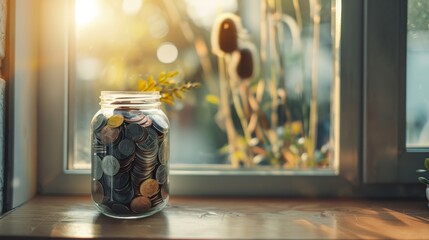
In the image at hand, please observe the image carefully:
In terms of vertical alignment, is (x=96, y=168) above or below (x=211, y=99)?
below

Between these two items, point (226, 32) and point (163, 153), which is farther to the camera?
point (226, 32)

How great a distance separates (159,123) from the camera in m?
1.12

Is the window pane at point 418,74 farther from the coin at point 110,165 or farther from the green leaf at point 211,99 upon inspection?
the coin at point 110,165

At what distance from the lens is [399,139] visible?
1.27 m

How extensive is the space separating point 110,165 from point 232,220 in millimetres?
258

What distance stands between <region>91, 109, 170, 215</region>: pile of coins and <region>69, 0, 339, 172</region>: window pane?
0.80 feet

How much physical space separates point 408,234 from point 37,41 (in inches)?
34.8

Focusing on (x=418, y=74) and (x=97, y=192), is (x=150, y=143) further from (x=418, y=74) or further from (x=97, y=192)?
(x=418, y=74)

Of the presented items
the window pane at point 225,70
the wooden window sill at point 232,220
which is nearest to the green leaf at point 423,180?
the wooden window sill at point 232,220

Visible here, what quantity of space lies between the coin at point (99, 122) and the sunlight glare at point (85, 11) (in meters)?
0.31

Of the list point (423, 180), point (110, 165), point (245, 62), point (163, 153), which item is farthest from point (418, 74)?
point (110, 165)

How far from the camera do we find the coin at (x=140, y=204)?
108cm

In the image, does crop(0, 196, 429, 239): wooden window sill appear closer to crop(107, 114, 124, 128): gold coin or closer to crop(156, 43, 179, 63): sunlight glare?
crop(107, 114, 124, 128): gold coin

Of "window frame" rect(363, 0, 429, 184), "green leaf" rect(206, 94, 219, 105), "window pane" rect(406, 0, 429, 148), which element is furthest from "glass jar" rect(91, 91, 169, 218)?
"window pane" rect(406, 0, 429, 148)
